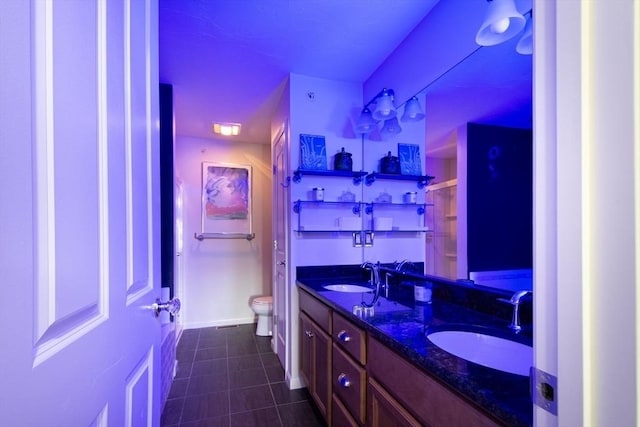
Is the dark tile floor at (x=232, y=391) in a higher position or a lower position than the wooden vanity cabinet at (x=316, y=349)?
lower

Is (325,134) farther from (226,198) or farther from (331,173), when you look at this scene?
(226,198)

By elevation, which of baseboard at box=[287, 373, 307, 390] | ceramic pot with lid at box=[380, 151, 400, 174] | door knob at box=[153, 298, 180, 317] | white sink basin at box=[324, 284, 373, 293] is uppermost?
ceramic pot with lid at box=[380, 151, 400, 174]

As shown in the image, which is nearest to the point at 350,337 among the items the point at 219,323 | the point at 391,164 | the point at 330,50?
the point at 391,164

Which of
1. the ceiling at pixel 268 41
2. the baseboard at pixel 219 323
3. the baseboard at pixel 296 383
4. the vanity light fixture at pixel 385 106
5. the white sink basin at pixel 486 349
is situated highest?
the ceiling at pixel 268 41

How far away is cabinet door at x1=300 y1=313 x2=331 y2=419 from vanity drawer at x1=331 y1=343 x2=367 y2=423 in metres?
0.11

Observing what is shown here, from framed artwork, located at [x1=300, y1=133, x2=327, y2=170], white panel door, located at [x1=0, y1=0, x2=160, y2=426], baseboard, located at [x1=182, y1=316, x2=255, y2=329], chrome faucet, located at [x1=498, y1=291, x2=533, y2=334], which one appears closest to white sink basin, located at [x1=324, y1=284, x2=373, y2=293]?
framed artwork, located at [x1=300, y1=133, x2=327, y2=170]

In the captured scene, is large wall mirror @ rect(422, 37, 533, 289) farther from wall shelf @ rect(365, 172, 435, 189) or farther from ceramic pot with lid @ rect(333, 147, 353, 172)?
ceramic pot with lid @ rect(333, 147, 353, 172)

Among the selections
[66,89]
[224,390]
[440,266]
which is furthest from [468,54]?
[224,390]

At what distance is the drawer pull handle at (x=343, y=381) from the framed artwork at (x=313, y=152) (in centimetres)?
140

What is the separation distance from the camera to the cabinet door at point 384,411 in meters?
0.91

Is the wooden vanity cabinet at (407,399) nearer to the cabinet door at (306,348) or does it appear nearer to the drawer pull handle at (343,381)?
the drawer pull handle at (343,381)

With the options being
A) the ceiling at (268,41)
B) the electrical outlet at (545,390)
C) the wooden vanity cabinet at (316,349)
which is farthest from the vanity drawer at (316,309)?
the ceiling at (268,41)

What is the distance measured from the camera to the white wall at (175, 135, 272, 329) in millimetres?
3568

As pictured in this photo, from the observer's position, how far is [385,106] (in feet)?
6.62
